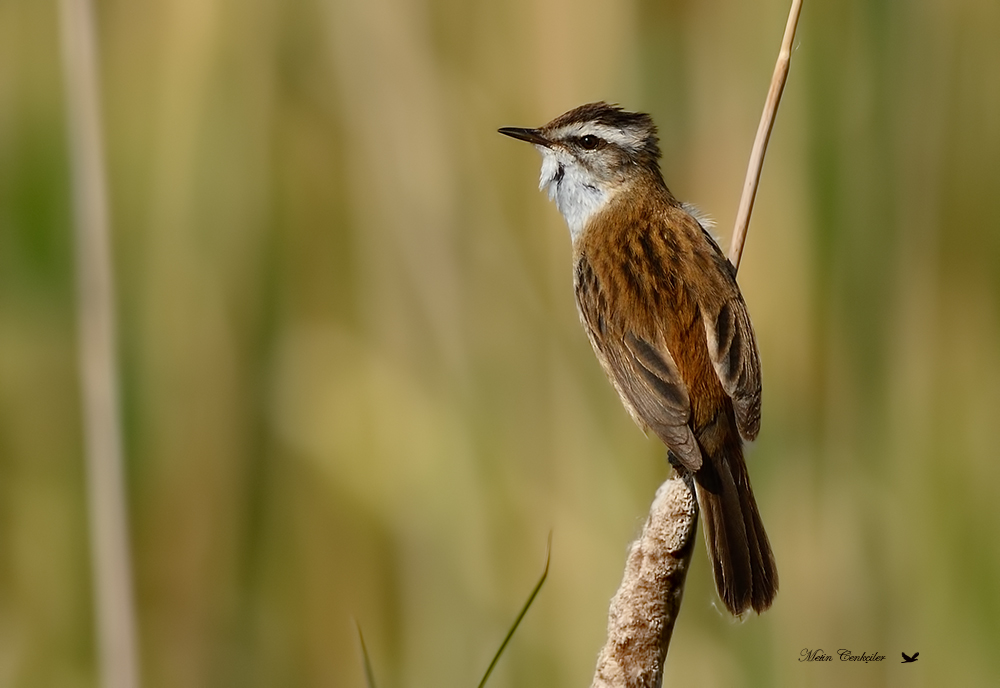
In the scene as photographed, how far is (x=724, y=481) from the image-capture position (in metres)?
2.43

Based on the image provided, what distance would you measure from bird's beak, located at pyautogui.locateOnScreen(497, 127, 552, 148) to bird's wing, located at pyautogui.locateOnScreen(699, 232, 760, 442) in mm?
749

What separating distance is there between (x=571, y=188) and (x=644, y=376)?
952 millimetres

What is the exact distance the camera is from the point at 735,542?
7.73 feet

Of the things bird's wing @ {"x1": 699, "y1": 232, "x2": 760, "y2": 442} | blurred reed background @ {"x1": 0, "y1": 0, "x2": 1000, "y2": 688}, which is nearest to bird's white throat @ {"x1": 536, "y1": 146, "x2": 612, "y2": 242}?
blurred reed background @ {"x1": 0, "y1": 0, "x2": 1000, "y2": 688}

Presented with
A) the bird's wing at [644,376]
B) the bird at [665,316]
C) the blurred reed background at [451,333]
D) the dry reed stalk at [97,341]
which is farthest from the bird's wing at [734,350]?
the dry reed stalk at [97,341]

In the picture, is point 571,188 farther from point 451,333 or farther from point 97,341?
point 97,341

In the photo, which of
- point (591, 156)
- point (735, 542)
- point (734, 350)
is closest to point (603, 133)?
point (591, 156)

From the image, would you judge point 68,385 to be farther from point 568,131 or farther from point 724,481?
point 724,481

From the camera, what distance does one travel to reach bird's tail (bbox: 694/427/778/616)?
2.32m

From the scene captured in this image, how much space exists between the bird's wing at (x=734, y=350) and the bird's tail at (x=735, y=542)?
0.16m

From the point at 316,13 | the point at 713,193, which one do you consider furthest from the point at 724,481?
the point at 316,13

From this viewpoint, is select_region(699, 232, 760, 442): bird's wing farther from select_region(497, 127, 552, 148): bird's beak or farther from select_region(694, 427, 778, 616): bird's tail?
select_region(497, 127, 552, 148): bird's beak

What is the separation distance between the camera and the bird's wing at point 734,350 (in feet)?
8.30

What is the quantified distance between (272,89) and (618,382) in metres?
1.61
